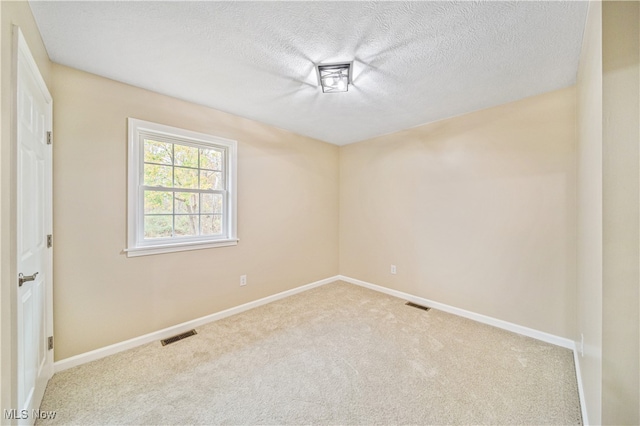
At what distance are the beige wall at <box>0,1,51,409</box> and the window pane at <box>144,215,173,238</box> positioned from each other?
1257 mm

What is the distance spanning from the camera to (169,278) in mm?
2469

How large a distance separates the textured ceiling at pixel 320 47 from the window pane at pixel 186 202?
0.98 m

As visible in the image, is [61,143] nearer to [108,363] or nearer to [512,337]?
[108,363]

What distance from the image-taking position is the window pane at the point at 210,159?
2785mm

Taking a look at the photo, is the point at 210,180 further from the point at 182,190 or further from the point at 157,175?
the point at 157,175

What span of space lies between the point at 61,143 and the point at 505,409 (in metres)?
3.64

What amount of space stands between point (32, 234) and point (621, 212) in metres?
3.07

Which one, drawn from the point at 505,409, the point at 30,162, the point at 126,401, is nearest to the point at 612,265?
the point at 505,409

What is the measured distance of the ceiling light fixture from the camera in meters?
1.86

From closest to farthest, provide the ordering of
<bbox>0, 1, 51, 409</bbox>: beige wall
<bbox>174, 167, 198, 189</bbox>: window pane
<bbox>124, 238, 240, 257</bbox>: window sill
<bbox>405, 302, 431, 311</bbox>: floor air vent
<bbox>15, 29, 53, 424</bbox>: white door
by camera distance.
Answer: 1. <bbox>0, 1, 51, 409</bbox>: beige wall
2. <bbox>15, 29, 53, 424</bbox>: white door
3. <bbox>124, 238, 240, 257</bbox>: window sill
4. <bbox>174, 167, 198, 189</bbox>: window pane
5. <bbox>405, 302, 431, 311</bbox>: floor air vent

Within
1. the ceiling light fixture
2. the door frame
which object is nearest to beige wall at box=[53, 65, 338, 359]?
the door frame

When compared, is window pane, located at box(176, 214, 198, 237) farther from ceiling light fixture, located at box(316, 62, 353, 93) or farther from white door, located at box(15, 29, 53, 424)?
ceiling light fixture, located at box(316, 62, 353, 93)

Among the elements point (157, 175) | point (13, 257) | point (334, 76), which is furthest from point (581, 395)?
point (157, 175)

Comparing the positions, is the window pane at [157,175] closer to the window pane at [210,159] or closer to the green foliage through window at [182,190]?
the green foliage through window at [182,190]
